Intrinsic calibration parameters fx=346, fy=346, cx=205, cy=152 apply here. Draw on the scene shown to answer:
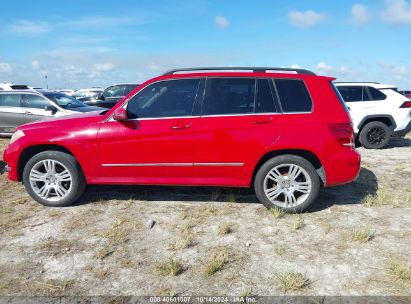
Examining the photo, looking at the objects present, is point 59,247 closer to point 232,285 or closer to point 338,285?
point 232,285

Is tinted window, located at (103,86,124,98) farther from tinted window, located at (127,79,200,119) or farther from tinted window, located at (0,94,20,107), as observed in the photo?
tinted window, located at (127,79,200,119)

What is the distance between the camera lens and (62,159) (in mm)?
4621

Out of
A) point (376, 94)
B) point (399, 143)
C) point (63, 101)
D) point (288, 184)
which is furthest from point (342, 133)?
point (63, 101)

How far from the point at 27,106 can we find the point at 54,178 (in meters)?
6.01

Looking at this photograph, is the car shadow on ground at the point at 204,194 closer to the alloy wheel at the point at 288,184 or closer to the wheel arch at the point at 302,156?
the alloy wheel at the point at 288,184

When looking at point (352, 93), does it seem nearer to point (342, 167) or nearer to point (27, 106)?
point (342, 167)

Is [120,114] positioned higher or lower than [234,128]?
higher

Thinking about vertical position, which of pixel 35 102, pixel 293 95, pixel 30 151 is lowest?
pixel 30 151

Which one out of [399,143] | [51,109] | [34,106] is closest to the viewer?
[51,109]

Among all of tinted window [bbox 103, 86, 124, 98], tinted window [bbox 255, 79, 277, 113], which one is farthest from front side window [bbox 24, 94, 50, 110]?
tinted window [bbox 103, 86, 124, 98]

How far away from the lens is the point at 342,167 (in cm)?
439

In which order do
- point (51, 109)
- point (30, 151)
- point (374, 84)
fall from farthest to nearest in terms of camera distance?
point (51, 109) < point (374, 84) < point (30, 151)

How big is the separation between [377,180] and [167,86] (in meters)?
4.08

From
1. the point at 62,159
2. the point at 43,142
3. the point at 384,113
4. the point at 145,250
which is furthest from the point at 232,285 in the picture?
the point at 384,113
